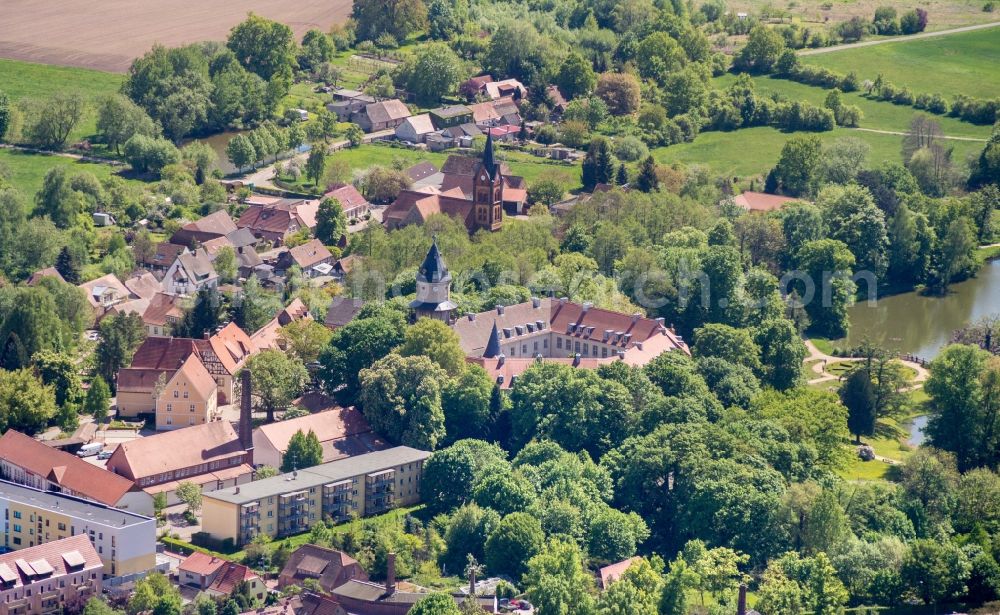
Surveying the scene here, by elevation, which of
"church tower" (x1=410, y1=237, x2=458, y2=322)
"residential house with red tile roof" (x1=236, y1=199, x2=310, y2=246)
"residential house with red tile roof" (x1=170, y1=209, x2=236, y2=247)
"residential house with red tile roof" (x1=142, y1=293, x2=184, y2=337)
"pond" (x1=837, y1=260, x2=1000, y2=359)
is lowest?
"pond" (x1=837, y1=260, x2=1000, y2=359)

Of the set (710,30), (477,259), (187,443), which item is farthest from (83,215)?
(710,30)

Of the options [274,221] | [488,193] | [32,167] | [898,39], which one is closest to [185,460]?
[274,221]

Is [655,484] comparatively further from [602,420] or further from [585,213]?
[585,213]

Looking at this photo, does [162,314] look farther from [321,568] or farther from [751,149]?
[751,149]

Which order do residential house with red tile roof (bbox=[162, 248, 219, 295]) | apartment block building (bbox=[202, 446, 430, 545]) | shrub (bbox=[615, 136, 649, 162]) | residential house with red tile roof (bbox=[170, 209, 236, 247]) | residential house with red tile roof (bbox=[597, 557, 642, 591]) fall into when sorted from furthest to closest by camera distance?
shrub (bbox=[615, 136, 649, 162]) < residential house with red tile roof (bbox=[170, 209, 236, 247]) < residential house with red tile roof (bbox=[162, 248, 219, 295]) < apartment block building (bbox=[202, 446, 430, 545]) < residential house with red tile roof (bbox=[597, 557, 642, 591])

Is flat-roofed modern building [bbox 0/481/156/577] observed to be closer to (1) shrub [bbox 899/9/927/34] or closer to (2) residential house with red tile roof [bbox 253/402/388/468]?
(2) residential house with red tile roof [bbox 253/402/388/468]

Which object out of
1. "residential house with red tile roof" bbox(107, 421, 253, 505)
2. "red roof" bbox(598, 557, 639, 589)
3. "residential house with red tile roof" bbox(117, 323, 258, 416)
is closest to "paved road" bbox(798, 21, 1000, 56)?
"residential house with red tile roof" bbox(117, 323, 258, 416)

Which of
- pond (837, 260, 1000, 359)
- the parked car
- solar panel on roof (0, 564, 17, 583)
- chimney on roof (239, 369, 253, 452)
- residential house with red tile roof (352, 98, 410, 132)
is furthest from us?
residential house with red tile roof (352, 98, 410, 132)
